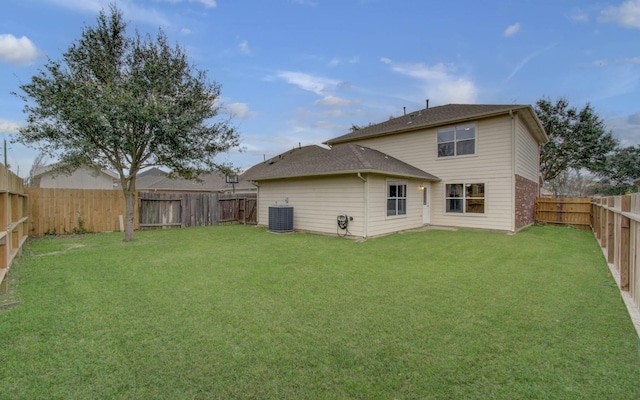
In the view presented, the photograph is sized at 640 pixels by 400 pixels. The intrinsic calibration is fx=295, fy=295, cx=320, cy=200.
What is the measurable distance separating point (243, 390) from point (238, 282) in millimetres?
2819

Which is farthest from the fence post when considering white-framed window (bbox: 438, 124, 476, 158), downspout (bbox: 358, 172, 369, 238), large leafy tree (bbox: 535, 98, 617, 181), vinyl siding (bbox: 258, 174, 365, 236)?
large leafy tree (bbox: 535, 98, 617, 181)

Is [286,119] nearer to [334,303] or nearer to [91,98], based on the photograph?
[91,98]

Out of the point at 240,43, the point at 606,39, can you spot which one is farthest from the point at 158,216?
the point at 606,39

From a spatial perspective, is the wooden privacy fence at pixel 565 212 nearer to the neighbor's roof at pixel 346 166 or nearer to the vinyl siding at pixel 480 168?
the vinyl siding at pixel 480 168

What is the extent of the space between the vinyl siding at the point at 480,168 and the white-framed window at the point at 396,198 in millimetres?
2256

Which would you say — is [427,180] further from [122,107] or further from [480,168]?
[122,107]

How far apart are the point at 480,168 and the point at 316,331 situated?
10767 mm

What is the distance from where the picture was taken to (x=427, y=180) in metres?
12.2

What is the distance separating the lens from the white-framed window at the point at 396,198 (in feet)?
35.0

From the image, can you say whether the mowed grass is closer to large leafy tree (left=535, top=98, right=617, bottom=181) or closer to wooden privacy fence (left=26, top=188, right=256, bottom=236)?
wooden privacy fence (left=26, top=188, right=256, bottom=236)

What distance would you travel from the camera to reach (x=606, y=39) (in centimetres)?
1104

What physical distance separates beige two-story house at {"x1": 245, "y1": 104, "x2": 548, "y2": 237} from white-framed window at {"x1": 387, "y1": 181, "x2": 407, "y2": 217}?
0.04m

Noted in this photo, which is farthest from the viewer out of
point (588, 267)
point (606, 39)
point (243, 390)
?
point (606, 39)

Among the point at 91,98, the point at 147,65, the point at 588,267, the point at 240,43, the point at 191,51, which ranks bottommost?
the point at 588,267
